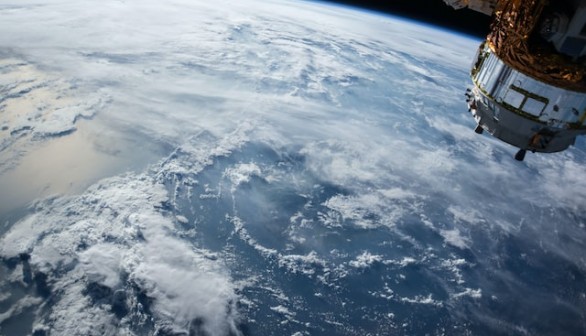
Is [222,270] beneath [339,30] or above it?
beneath

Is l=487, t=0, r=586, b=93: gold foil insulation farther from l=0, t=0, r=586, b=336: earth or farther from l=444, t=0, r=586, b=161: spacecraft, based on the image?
l=0, t=0, r=586, b=336: earth

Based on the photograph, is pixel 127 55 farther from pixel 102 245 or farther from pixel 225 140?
pixel 102 245

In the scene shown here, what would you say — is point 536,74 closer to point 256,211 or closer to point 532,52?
point 532,52

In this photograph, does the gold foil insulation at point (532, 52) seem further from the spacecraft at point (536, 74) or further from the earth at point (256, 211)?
the earth at point (256, 211)

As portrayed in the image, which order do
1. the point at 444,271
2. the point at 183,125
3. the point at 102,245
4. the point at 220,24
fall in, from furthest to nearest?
the point at 220,24
the point at 183,125
the point at 444,271
the point at 102,245

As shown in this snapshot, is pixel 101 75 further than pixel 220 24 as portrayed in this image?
No

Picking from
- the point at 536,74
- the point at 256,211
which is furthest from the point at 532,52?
the point at 256,211

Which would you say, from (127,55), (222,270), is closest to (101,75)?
(127,55)
